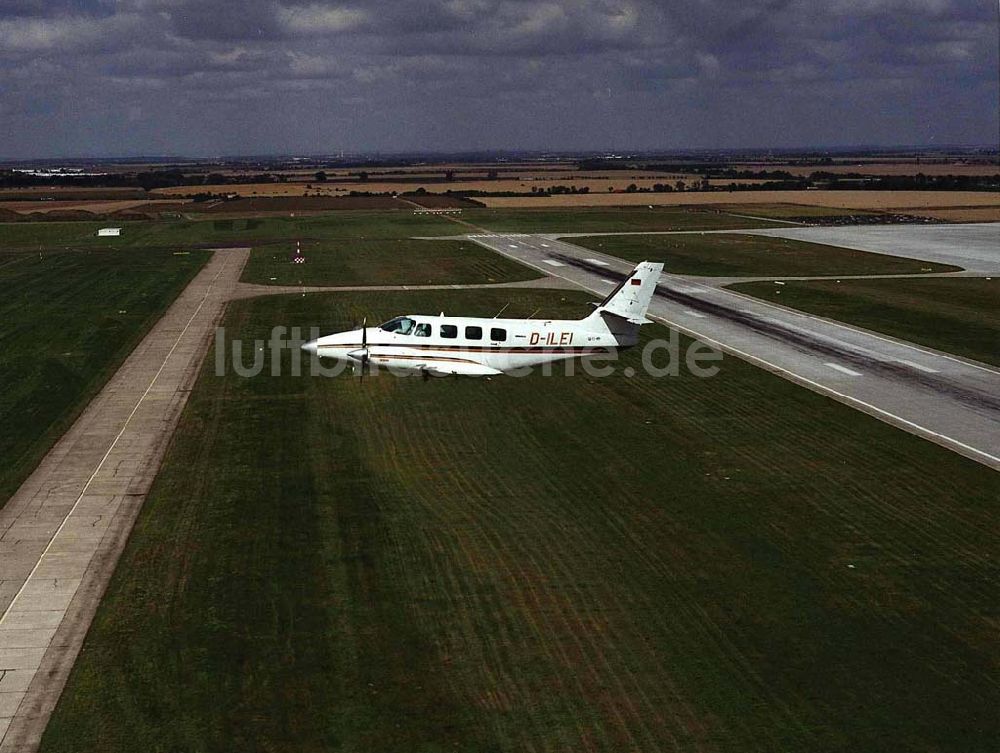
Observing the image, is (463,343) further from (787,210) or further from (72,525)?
(787,210)

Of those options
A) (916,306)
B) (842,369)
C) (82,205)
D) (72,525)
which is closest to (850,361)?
(842,369)

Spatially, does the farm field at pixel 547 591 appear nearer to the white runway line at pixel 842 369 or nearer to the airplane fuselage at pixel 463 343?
the airplane fuselage at pixel 463 343

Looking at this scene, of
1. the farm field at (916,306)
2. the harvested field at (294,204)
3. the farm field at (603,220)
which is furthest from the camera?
the harvested field at (294,204)

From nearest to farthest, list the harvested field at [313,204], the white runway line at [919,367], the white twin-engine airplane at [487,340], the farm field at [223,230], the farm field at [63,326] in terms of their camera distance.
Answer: the farm field at [63,326], the white twin-engine airplane at [487,340], the white runway line at [919,367], the farm field at [223,230], the harvested field at [313,204]

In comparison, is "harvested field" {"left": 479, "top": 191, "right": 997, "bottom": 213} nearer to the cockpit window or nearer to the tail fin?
the tail fin

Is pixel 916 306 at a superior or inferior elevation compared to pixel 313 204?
inferior

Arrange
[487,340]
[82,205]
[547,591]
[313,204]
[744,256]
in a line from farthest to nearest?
[82,205], [313,204], [744,256], [487,340], [547,591]

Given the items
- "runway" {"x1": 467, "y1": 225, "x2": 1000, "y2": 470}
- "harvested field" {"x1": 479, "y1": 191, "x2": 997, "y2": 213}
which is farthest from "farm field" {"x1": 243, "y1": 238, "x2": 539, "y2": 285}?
"harvested field" {"x1": 479, "y1": 191, "x2": 997, "y2": 213}

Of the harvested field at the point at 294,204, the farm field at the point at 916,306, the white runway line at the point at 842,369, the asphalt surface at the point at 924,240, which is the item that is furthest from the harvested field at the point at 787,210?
the white runway line at the point at 842,369
